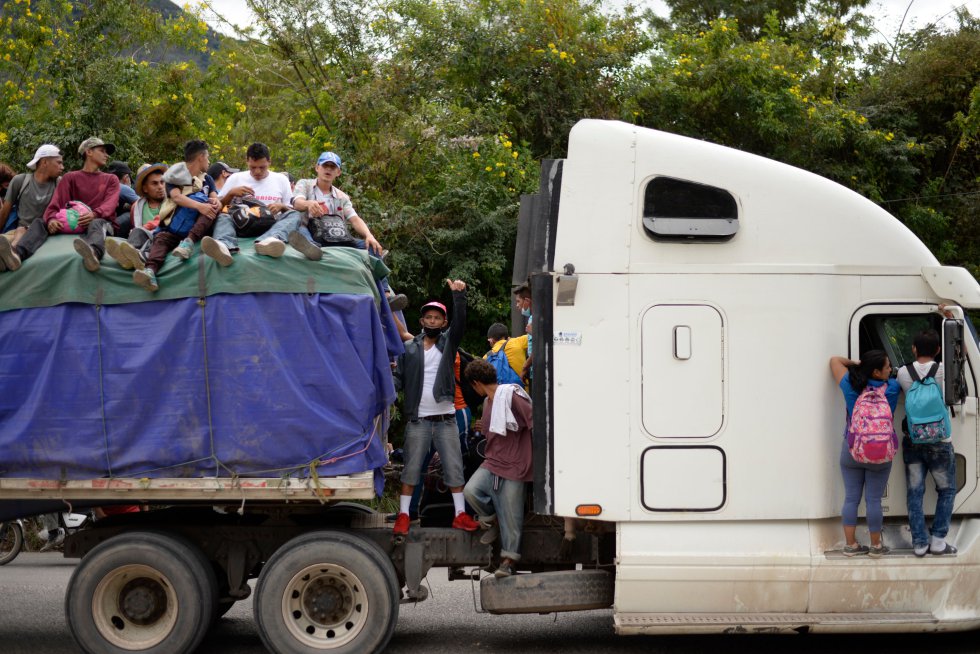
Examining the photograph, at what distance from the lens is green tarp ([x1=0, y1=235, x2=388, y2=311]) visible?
6.90m

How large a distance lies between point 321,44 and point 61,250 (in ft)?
41.2

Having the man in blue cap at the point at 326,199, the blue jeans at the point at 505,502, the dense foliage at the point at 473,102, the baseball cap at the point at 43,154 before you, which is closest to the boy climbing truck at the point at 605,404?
the blue jeans at the point at 505,502

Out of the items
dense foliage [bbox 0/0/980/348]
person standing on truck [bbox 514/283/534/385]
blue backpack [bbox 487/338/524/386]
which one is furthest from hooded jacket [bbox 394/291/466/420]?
dense foliage [bbox 0/0/980/348]

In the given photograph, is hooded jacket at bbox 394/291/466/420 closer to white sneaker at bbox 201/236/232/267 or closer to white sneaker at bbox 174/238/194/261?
white sneaker at bbox 201/236/232/267

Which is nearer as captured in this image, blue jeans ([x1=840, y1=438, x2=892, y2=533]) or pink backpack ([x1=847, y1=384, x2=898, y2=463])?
pink backpack ([x1=847, y1=384, x2=898, y2=463])

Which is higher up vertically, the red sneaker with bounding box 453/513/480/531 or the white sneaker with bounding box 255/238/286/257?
the white sneaker with bounding box 255/238/286/257

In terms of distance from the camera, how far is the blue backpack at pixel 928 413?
260 inches

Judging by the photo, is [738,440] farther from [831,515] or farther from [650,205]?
[650,205]

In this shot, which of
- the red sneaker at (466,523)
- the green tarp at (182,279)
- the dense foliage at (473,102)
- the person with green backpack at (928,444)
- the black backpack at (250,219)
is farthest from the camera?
the dense foliage at (473,102)

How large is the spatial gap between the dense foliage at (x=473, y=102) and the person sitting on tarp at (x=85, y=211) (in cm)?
744

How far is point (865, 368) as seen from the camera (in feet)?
21.7

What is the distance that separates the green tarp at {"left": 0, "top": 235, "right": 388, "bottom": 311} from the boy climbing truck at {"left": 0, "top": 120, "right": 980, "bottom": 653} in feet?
0.05

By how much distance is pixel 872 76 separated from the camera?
70.1ft

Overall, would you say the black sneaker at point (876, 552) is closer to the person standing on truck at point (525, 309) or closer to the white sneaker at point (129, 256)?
the person standing on truck at point (525, 309)
